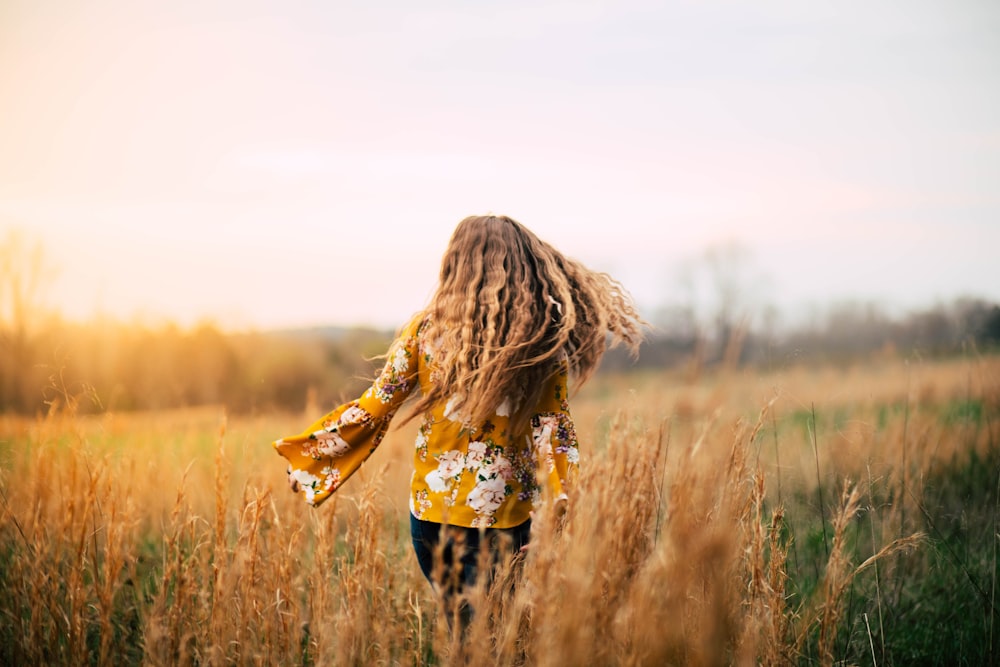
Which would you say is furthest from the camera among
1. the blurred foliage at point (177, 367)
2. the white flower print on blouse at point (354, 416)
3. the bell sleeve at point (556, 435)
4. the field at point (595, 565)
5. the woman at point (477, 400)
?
the blurred foliage at point (177, 367)

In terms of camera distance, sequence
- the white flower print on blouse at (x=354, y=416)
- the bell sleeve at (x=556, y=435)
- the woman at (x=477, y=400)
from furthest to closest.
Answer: the white flower print on blouse at (x=354, y=416), the woman at (x=477, y=400), the bell sleeve at (x=556, y=435)

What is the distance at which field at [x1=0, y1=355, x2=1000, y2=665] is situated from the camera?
1627 millimetres

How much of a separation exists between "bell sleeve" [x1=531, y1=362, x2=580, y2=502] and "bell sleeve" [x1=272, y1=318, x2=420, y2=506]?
58 cm

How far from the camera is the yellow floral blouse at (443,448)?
242 cm

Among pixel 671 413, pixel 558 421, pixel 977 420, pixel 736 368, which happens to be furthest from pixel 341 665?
pixel 977 420

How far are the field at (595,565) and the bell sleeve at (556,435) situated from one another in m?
0.10

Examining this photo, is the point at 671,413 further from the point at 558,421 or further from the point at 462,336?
the point at 462,336

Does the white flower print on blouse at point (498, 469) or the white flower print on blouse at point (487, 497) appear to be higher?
the white flower print on blouse at point (498, 469)

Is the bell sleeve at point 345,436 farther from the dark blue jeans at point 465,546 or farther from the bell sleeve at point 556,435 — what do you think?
the bell sleeve at point 556,435

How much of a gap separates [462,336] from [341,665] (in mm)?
→ 1230

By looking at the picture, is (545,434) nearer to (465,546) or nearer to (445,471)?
(445,471)

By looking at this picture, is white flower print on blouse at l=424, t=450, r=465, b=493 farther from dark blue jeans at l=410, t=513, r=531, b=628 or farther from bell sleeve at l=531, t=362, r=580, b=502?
bell sleeve at l=531, t=362, r=580, b=502

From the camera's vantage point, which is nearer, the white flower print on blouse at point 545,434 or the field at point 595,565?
the field at point 595,565

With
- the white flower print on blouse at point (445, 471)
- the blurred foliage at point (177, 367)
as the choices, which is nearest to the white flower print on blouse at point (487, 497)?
the white flower print on blouse at point (445, 471)
